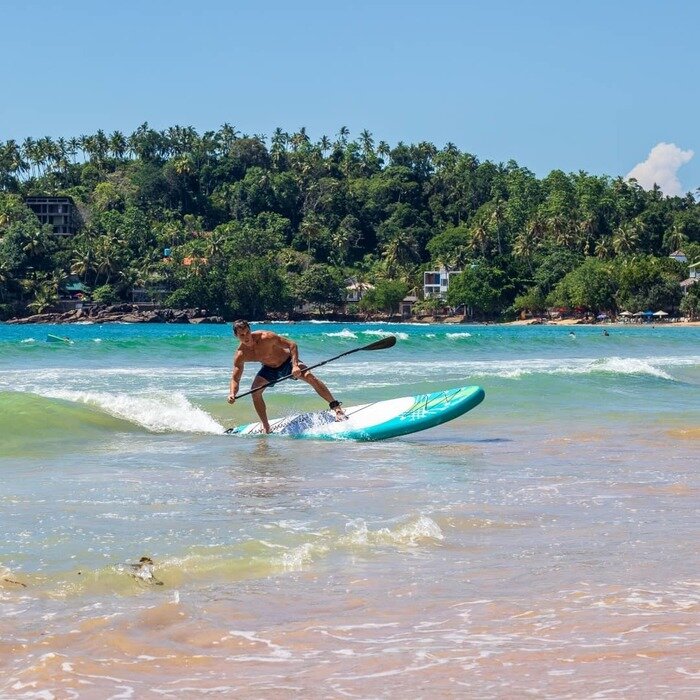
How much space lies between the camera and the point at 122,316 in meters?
113

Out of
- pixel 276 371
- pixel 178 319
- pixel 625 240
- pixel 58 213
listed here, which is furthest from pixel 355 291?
pixel 276 371

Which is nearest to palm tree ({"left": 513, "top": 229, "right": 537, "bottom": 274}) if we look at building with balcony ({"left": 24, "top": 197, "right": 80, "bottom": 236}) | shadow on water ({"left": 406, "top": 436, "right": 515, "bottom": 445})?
building with balcony ({"left": 24, "top": 197, "right": 80, "bottom": 236})

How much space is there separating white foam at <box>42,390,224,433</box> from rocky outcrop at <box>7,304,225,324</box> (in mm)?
96231

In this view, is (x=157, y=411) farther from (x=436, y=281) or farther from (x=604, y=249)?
(x=436, y=281)

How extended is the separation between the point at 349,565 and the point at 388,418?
21.4 ft

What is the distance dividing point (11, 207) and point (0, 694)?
133m

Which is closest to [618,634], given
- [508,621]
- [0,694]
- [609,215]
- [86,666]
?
[508,621]

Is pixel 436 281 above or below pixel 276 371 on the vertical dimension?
above

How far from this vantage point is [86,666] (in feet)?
14.8

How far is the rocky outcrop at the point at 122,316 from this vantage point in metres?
113

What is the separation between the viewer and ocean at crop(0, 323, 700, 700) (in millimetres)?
4441

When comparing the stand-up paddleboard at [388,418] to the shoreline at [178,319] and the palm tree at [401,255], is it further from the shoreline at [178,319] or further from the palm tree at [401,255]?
the palm tree at [401,255]

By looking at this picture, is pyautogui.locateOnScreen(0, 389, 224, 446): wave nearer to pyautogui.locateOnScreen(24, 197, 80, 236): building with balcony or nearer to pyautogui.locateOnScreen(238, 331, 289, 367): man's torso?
pyautogui.locateOnScreen(238, 331, 289, 367): man's torso

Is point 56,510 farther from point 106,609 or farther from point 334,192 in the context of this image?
point 334,192
